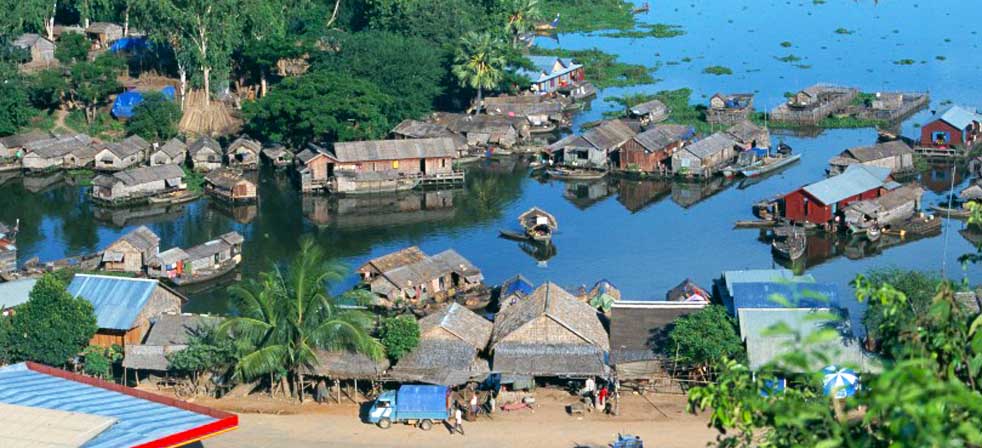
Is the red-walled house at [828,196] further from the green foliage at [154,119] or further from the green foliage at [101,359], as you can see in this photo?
the green foliage at [154,119]

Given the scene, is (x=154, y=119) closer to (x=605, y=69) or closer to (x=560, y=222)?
(x=560, y=222)

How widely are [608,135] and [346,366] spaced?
28936 millimetres

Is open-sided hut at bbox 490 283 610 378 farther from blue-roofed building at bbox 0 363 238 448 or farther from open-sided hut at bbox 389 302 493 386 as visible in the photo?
blue-roofed building at bbox 0 363 238 448

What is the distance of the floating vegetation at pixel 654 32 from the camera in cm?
9744

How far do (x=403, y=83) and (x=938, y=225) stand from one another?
26.5 metres

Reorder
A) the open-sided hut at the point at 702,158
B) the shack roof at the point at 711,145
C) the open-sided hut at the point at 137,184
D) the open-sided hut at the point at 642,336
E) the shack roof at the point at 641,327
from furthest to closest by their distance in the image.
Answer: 1. the shack roof at the point at 711,145
2. the open-sided hut at the point at 702,158
3. the open-sided hut at the point at 137,184
4. the shack roof at the point at 641,327
5. the open-sided hut at the point at 642,336

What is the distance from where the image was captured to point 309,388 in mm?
34062

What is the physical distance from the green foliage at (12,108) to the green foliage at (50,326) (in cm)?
2823

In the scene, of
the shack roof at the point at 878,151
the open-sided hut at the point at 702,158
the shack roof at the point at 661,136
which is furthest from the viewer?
the shack roof at the point at 661,136

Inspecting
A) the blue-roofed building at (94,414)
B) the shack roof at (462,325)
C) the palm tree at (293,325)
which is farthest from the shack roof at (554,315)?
the blue-roofed building at (94,414)

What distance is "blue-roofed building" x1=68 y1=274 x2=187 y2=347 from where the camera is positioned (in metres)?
36.4

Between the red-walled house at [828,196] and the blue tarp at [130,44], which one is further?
the blue tarp at [130,44]

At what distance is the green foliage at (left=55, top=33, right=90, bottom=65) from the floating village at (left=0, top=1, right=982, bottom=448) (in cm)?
44

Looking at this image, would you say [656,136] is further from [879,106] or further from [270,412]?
[270,412]
